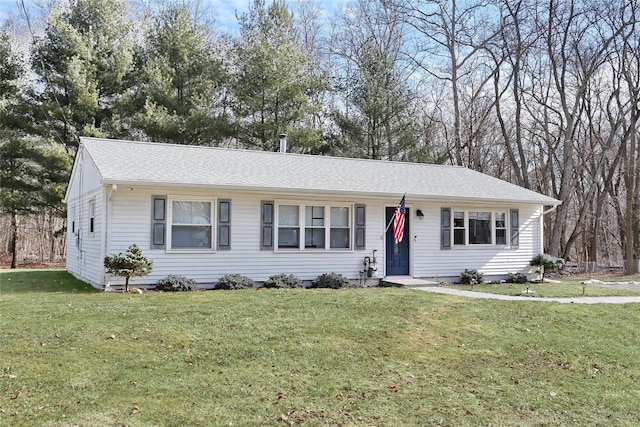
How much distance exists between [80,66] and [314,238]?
13.9 meters

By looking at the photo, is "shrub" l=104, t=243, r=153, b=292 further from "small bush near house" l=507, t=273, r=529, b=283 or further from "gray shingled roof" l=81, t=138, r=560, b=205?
"small bush near house" l=507, t=273, r=529, b=283

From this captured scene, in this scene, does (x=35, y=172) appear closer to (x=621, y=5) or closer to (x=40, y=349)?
(x=40, y=349)

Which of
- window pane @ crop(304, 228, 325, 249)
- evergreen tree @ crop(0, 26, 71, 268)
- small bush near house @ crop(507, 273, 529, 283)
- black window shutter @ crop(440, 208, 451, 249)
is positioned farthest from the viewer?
evergreen tree @ crop(0, 26, 71, 268)

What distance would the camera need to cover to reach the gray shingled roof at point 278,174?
11.9 m

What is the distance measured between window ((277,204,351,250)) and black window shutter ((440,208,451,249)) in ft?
9.18

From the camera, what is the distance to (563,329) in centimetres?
840

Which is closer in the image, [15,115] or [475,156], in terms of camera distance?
[15,115]

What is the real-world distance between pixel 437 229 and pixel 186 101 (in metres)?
13.4

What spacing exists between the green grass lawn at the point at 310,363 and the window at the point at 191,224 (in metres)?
2.40

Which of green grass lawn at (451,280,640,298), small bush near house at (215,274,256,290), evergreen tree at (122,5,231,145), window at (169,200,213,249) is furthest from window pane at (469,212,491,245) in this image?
evergreen tree at (122,5,231,145)

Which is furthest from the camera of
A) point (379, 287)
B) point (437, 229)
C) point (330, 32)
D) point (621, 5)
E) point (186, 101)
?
point (330, 32)

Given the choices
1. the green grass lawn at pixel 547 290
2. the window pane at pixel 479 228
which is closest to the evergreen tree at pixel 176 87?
the window pane at pixel 479 228

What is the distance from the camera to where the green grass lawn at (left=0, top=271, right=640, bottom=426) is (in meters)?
4.93

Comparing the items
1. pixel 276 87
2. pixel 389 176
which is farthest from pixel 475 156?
pixel 389 176
